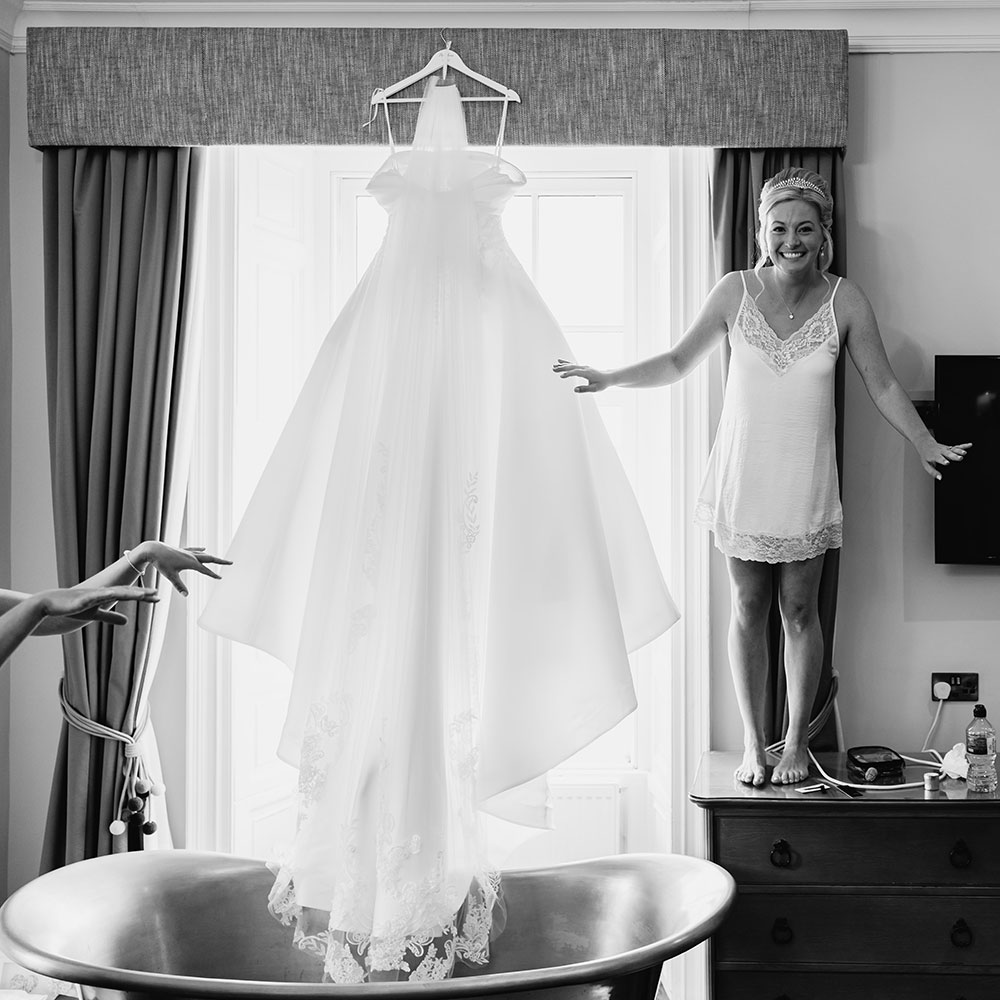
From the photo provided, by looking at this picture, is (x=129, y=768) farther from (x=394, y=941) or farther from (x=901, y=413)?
(x=901, y=413)

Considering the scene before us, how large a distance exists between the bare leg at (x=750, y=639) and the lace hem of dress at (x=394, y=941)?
0.71m

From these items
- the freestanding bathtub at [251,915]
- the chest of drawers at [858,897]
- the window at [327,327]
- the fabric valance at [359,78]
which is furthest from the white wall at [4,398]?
the chest of drawers at [858,897]

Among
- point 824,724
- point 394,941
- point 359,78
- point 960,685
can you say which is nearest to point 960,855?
point 824,724

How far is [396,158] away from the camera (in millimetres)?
2367

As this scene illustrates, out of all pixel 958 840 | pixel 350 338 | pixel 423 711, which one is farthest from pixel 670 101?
pixel 958 840

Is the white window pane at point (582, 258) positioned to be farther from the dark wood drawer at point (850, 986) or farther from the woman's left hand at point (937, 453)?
the dark wood drawer at point (850, 986)

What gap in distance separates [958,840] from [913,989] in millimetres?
347

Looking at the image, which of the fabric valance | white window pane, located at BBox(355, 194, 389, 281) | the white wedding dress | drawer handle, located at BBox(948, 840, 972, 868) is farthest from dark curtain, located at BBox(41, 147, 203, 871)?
drawer handle, located at BBox(948, 840, 972, 868)

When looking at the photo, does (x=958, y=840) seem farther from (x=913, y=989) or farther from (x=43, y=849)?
(x=43, y=849)

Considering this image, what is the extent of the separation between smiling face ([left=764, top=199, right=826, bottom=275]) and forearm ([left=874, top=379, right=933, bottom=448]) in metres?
0.36

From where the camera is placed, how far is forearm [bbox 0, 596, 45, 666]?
1.40 metres

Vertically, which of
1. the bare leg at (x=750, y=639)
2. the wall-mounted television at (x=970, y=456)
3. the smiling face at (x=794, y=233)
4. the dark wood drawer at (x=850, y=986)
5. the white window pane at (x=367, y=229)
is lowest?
the dark wood drawer at (x=850, y=986)

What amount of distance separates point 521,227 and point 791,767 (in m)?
1.95

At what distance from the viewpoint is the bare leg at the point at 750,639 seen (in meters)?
2.44
